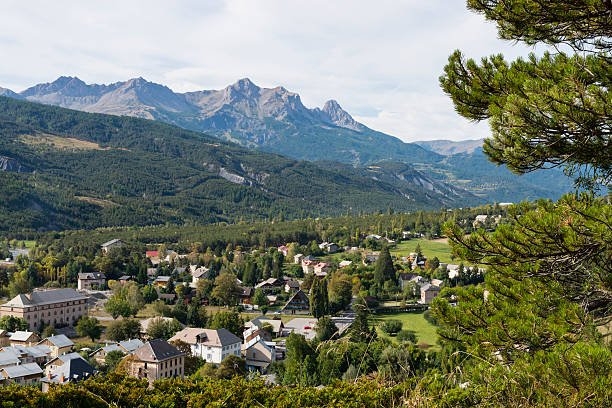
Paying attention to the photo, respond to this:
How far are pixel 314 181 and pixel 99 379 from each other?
621 feet

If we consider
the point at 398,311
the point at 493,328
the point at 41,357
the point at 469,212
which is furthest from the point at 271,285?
the point at 493,328

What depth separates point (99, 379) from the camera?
5.40 m

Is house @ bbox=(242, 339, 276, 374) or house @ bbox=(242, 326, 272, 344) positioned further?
house @ bbox=(242, 326, 272, 344)

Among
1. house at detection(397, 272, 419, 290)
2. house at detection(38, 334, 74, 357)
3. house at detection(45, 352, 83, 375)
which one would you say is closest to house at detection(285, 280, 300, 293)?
house at detection(397, 272, 419, 290)

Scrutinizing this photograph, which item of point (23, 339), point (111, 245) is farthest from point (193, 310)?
point (111, 245)

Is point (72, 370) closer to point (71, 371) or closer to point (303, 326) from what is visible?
point (71, 371)

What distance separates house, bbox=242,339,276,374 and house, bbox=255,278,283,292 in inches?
797

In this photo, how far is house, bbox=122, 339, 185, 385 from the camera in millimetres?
23694

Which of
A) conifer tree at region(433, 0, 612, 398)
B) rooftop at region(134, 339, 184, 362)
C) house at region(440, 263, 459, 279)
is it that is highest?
conifer tree at region(433, 0, 612, 398)

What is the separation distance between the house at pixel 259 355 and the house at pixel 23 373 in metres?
11.2

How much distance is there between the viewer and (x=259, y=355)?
29.0m

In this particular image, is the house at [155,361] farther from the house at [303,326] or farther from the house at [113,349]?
the house at [303,326]

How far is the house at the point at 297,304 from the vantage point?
145 feet

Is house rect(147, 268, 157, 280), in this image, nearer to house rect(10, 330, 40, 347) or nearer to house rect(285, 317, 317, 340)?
house rect(10, 330, 40, 347)
